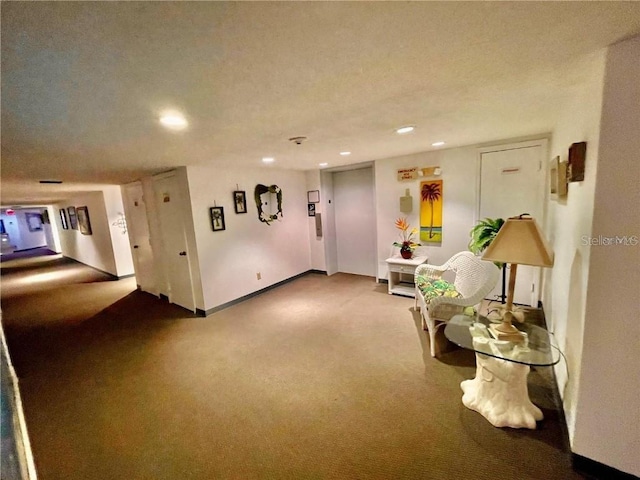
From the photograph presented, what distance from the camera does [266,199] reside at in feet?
14.9

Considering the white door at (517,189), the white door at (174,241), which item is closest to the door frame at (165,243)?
the white door at (174,241)

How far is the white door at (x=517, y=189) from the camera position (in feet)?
10.1

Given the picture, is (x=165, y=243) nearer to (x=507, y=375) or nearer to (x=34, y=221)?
(x=507, y=375)

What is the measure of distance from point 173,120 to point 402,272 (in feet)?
10.8

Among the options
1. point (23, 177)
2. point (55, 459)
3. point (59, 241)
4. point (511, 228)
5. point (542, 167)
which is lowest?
point (55, 459)

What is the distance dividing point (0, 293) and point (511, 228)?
886 cm

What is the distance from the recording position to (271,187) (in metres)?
4.45

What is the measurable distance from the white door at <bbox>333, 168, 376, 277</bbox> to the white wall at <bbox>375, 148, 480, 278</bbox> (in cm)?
46

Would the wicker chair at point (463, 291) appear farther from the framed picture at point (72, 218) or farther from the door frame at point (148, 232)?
the framed picture at point (72, 218)

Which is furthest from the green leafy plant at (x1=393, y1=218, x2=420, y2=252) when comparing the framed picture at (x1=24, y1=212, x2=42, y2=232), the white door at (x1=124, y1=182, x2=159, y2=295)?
the framed picture at (x1=24, y1=212, x2=42, y2=232)

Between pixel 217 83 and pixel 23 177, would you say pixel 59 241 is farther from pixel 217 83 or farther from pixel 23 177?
pixel 217 83

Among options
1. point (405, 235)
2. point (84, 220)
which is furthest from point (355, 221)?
point (84, 220)

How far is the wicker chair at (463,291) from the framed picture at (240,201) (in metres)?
2.79

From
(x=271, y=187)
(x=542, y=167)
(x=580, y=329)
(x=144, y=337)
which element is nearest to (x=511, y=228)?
(x=580, y=329)
